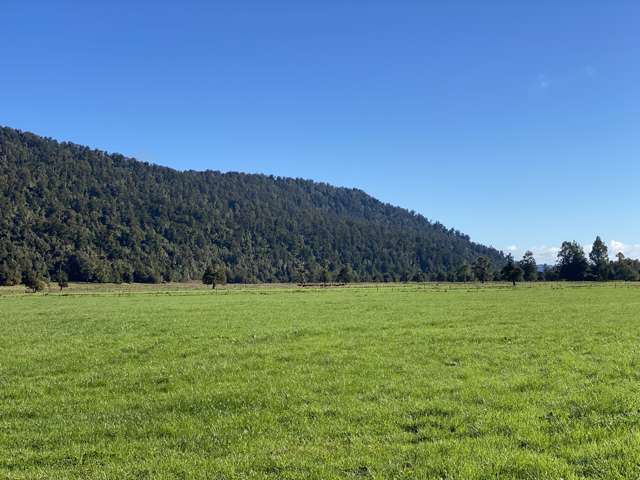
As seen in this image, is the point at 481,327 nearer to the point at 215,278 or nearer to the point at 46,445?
the point at 46,445

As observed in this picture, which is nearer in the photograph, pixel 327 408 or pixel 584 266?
pixel 327 408

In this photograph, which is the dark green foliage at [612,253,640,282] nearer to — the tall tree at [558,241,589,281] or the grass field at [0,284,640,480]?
the tall tree at [558,241,589,281]

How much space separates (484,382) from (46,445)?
449 inches

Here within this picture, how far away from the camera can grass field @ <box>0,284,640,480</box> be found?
9.30 meters

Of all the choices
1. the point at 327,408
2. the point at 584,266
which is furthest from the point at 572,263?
the point at 327,408

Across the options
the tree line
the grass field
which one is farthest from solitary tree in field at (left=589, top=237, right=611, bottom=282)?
the grass field

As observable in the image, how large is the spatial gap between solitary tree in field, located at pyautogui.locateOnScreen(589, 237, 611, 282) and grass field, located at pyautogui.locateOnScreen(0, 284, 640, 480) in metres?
176

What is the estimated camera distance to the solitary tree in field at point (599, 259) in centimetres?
18025

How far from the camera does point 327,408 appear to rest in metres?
12.8

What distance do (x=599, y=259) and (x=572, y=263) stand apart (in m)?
9.79

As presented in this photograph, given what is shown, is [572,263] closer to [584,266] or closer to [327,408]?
[584,266]

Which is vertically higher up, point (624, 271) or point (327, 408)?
point (624, 271)

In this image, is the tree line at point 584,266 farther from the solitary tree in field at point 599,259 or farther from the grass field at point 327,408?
the grass field at point 327,408

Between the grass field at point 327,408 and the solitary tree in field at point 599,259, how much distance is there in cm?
17648
